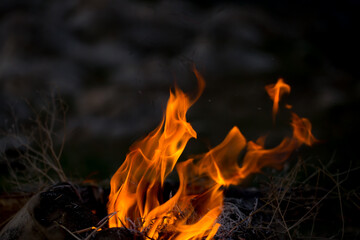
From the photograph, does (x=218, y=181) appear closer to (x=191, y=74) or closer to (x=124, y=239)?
(x=124, y=239)

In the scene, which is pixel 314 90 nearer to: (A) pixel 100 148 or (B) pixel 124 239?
(A) pixel 100 148

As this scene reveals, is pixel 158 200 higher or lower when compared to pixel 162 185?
lower

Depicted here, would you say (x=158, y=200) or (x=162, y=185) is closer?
(x=162, y=185)

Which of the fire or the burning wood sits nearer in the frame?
the burning wood

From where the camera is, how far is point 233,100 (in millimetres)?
4695

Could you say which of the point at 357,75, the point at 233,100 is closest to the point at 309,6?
the point at 357,75

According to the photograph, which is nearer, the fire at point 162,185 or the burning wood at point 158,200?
the burning wood at point 158,200

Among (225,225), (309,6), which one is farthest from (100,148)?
(309,6)

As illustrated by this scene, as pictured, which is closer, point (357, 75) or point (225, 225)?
point (225, 225)

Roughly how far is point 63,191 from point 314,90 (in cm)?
393

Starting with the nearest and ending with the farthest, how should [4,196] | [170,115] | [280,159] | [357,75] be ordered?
[170,115], [4,196], [280,159], [357,75]

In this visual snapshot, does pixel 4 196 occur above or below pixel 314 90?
above

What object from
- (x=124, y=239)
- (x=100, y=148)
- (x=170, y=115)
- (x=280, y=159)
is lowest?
(x=100, y=148)

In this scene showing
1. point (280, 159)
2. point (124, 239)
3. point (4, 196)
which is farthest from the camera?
point (280, 159)
